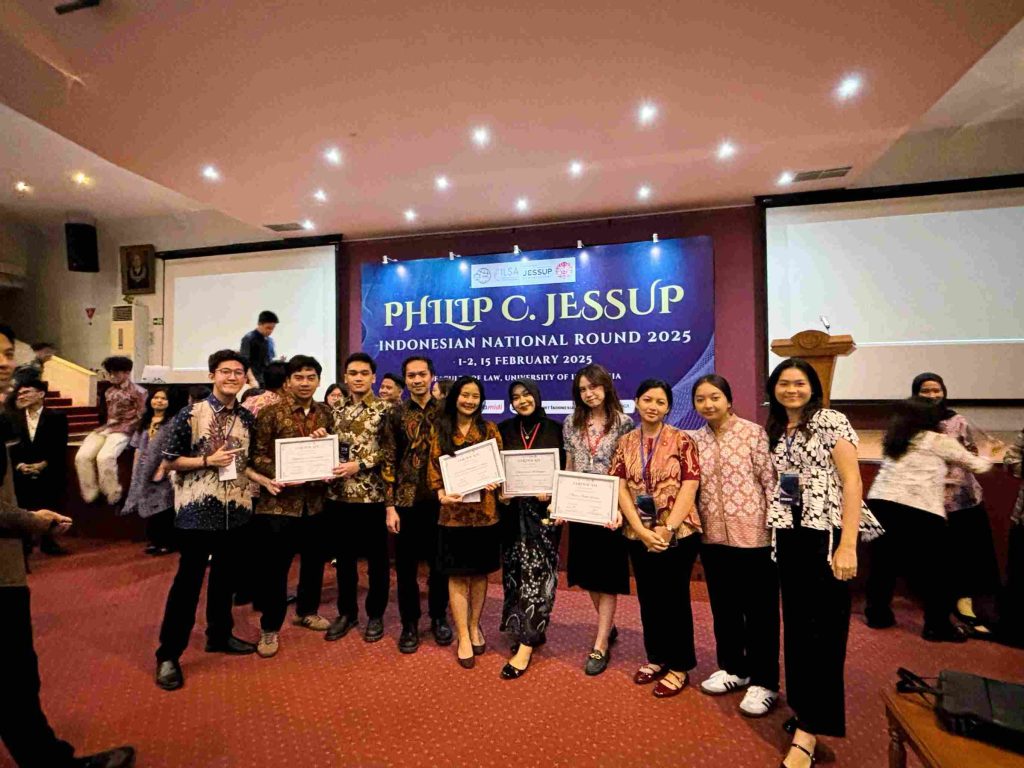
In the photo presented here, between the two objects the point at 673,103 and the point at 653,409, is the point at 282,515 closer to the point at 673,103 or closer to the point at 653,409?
the point at 653,409

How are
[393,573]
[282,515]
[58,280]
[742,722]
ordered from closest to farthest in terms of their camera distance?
[742,722] → [282,515] → [393,573] → [58,280]

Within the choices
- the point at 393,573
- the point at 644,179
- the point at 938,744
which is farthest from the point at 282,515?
the point at 644,179

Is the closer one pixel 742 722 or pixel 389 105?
pixel 742 722

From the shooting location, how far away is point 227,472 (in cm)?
241

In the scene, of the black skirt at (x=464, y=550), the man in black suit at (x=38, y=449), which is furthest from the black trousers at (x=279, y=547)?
the man in black suit at (x=38, y=449)

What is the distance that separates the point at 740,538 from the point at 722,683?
716 mm

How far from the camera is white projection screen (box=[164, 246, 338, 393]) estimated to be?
659cm

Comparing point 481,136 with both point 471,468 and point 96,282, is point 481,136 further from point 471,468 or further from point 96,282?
point 96,282

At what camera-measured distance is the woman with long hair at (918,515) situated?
2.76 metres

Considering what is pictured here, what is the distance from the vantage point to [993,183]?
4715 mm

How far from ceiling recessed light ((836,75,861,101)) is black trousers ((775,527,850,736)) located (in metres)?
2.92

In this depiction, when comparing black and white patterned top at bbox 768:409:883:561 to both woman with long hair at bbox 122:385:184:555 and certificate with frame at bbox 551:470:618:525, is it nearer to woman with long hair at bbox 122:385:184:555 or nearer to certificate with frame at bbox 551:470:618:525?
certificate with frame at bbox 551:470:618:525

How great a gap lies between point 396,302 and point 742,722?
17.9 ft

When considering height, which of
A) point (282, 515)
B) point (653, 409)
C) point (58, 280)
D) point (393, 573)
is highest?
point (58, 280)
